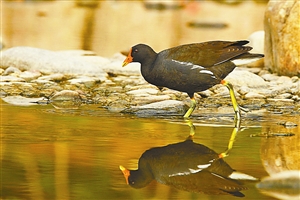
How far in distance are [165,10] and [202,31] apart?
8165 millimetres

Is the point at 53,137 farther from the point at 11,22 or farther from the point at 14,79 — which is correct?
the point at 11,22

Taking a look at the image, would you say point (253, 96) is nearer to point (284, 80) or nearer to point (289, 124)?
point (284, 80)

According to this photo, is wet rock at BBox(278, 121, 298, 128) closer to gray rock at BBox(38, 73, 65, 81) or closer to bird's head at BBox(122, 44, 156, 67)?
bird's head at BBox(122, 44, 156, 67)

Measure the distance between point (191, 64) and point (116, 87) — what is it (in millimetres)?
2246

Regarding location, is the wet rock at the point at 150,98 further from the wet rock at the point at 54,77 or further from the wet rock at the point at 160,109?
the wet rock at the point at 54,77

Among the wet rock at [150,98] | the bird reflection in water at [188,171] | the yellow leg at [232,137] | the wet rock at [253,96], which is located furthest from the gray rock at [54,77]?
the bird reflection in water at [188,171]

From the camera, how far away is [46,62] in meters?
11.6

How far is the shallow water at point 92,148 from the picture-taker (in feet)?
17.9

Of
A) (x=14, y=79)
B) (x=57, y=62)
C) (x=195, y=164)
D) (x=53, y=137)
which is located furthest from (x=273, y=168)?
(x=57, y=62)

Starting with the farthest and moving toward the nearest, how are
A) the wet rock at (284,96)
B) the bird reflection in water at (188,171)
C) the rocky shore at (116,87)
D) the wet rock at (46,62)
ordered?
the wet rock at (46,62), the wet rock at (284,96), the rocky shore at (116,87), the bird reflection in water at (188,171)

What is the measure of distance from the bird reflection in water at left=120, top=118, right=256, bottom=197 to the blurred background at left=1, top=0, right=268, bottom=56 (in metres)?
8.07

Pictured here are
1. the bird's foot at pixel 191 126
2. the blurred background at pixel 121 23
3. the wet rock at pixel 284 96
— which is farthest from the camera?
the blurred background at pixel 121 23

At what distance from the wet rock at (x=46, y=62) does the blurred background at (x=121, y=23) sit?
9.45 feet

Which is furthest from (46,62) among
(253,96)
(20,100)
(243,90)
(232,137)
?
(232,137)
